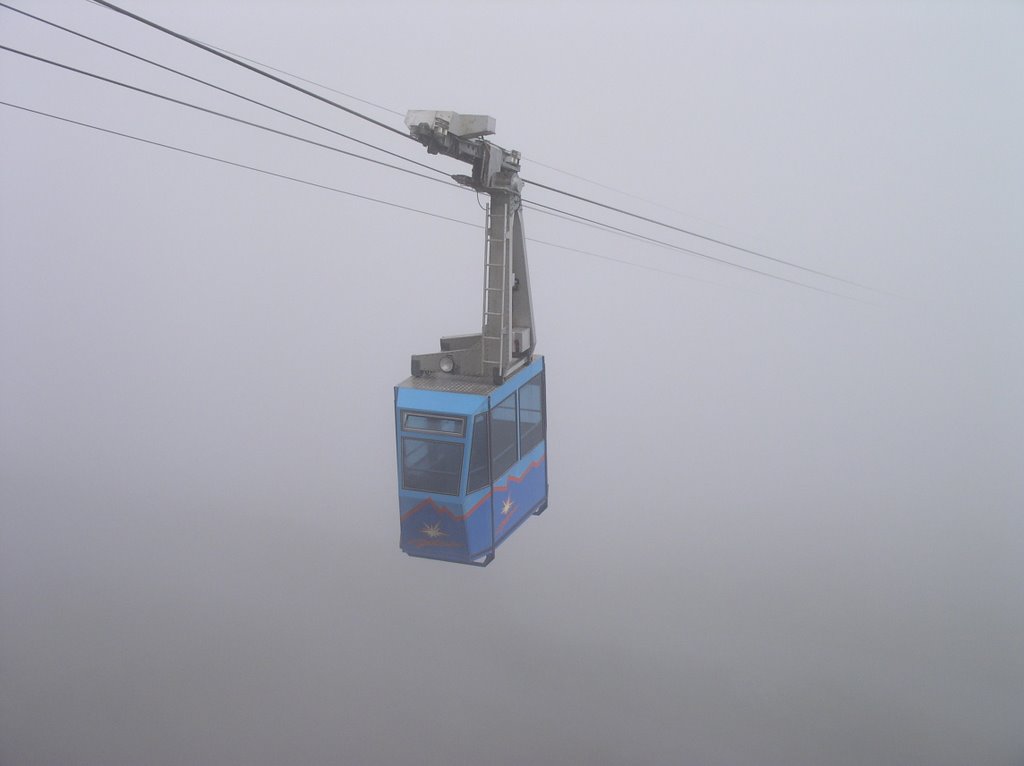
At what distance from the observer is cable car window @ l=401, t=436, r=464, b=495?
5.34 m

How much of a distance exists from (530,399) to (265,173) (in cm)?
299

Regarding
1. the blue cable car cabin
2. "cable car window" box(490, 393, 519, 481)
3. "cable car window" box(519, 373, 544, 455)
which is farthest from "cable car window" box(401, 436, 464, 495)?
"cable car window" box(519, 373, 544, 455)

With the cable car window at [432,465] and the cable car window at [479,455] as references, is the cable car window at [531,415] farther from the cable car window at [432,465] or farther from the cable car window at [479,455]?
the cable car window at [432,465]

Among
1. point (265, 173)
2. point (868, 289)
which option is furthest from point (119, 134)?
point (868, 289)

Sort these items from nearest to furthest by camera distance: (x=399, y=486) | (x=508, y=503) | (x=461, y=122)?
(x=461, y=122), (x=399, y=486), (x=508, y=503)

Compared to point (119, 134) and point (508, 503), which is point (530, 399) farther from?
point (119, 134)

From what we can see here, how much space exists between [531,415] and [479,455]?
3.05ft

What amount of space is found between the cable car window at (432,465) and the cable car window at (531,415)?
83 cm

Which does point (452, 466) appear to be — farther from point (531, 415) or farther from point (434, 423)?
point (531, 415)

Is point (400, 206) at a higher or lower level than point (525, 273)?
higher

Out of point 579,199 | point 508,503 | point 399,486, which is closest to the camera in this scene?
point 399,486

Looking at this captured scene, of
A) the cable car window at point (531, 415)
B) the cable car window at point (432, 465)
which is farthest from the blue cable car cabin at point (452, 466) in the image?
the cable car window at point (531, 415)

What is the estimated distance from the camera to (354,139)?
19.5ft

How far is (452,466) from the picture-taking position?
5352 millimetres
